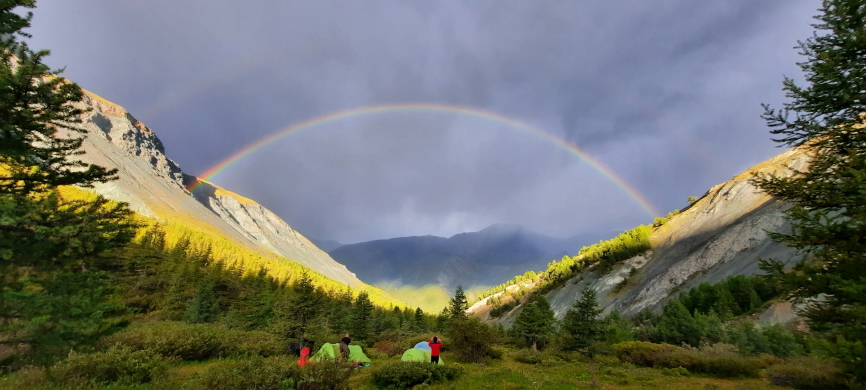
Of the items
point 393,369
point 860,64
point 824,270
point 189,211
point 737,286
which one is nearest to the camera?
point 824,270

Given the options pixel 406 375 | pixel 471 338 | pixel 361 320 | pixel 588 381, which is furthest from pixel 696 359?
pixel 361 320

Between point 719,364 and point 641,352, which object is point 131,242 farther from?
point 641,352

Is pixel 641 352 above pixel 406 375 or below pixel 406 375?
above

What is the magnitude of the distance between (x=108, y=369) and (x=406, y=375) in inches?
420

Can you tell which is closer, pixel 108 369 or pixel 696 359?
pixel 108 369

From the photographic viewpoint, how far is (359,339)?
4725cm

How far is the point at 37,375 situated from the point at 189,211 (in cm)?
19499

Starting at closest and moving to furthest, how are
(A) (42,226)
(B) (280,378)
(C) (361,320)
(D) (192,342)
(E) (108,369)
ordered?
(A) (42,226) → (B) (280,378) → (E) (108,369) → (D) (192,342) → (C) (361,320)

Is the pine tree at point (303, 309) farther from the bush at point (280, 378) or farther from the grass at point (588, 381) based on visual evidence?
the bush at point (280, 378)

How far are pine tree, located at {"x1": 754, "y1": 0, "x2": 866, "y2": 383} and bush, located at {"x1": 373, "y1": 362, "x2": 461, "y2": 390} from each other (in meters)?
12.8

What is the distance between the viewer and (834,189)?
9.73 meters

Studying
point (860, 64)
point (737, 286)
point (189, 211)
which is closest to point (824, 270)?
point (860, 64)

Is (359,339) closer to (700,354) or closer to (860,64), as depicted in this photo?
(700,354)

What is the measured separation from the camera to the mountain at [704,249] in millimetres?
64125
